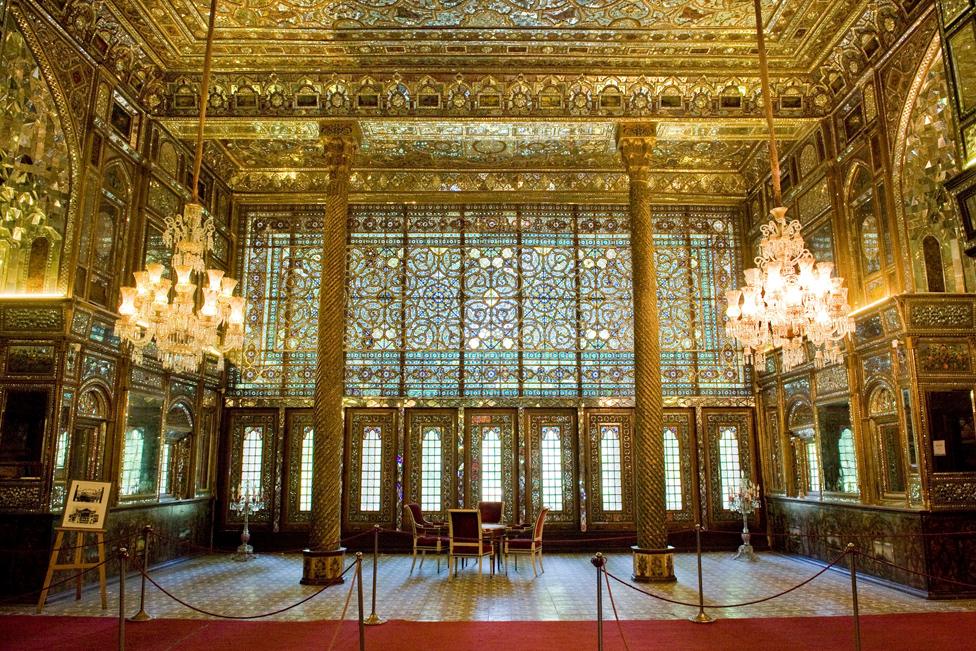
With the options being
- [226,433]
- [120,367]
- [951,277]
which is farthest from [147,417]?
[951,277]

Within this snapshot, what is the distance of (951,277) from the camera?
8508 millimetres

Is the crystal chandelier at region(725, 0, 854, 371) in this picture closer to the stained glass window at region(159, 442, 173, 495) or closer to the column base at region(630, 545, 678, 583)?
the column base at region(630, 545, 678, 583)

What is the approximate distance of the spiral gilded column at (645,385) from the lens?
8.95 metres

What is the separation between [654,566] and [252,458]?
24.2ft

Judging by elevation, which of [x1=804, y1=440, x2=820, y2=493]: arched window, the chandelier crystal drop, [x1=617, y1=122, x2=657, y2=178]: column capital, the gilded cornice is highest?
the gilded cornice

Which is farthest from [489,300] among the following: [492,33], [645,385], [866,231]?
[866,231]

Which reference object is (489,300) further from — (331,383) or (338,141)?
(331,383)

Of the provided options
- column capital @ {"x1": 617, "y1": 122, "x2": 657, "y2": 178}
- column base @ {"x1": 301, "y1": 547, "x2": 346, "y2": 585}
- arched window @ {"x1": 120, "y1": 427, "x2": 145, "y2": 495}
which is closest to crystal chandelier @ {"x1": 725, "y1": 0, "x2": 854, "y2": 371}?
column capital @ {"x1": 617, "y1": 122, "x2": 657, "y2": 178}

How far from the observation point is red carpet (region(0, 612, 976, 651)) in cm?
599

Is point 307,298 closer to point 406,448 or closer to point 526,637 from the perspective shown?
point 406,448

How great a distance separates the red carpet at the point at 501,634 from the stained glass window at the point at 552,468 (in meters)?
5.62

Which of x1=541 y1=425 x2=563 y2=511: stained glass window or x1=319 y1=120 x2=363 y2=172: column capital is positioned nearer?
x1=319 y1=120 x2=363 y2=172: column capital

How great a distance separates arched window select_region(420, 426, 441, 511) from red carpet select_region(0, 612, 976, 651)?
5585 millimetres

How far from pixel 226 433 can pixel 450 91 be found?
715 cm
